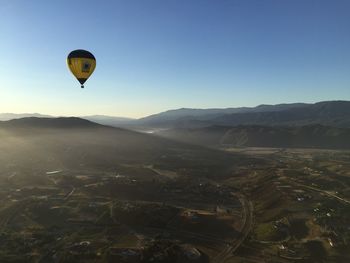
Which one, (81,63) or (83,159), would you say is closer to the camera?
(81,63)

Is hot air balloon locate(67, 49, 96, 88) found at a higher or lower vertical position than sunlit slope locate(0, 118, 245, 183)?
higher

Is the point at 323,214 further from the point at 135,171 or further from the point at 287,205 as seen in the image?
the point at 135,171

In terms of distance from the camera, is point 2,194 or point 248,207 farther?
point 2,194

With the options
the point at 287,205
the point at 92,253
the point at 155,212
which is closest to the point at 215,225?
the point at 155,212

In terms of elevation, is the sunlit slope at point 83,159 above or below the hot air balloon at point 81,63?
below

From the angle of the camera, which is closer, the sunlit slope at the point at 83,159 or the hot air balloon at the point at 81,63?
the hot air balloon at the point at 81,63

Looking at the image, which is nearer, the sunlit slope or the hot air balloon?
the hot air balloon

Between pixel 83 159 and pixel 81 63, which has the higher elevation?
pixel 81 63

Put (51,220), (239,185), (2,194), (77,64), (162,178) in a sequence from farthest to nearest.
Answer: (162,178) → (239,185) → (2,194) → (51,220) → (77,64)
